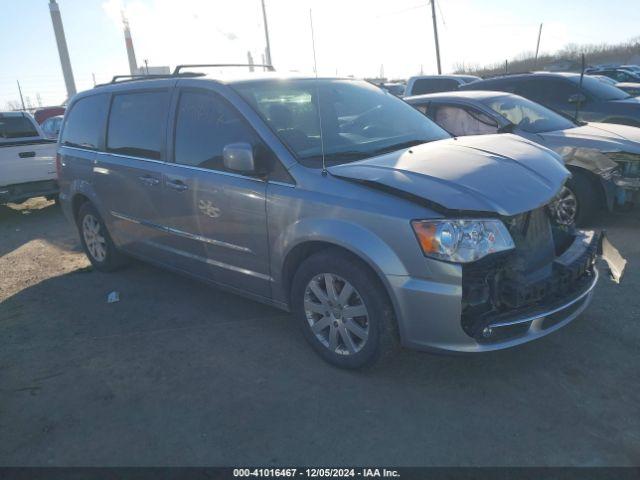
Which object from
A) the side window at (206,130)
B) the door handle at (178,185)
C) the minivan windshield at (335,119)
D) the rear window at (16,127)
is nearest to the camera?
the minivan windshield at (335,119)

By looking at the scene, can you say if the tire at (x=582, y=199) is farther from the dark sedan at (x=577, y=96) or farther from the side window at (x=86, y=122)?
the side window at (x=86, y=122)

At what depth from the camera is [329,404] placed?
295cm

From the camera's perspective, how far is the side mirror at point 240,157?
10.6 ft

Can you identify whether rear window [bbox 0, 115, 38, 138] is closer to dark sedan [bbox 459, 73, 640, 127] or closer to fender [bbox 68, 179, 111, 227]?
fender [bbox 68, 179, 111, 227]

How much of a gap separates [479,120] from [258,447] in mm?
4951

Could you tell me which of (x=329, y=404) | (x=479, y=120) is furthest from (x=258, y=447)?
(x=479, y=120)

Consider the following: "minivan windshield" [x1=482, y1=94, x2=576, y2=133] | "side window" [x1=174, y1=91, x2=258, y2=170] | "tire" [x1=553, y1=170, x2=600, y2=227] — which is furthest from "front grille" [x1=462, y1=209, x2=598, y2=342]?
"minivan windshield" [x1=482, y1=94, x2=576, y2=133]

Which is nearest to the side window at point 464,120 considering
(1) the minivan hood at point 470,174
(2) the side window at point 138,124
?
(1) the minivan hood at point 470,174

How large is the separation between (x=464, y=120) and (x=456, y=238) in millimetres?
4163

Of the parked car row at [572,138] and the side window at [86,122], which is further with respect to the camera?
the parked car row at [572,138]

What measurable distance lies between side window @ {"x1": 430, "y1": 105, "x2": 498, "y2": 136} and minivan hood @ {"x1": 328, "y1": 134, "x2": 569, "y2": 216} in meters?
2.68

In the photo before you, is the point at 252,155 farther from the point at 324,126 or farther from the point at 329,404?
the point at 329,404

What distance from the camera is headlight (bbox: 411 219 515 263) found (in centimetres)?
269

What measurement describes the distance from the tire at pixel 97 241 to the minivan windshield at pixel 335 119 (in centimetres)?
250
